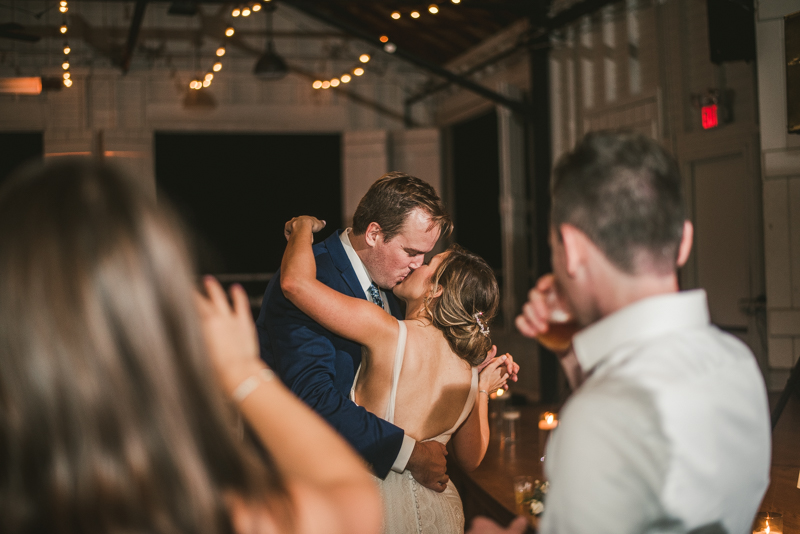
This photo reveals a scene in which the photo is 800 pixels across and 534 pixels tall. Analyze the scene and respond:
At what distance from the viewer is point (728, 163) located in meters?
5.72

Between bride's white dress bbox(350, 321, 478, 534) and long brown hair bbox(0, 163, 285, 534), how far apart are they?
1231 mm

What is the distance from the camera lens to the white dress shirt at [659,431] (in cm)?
87

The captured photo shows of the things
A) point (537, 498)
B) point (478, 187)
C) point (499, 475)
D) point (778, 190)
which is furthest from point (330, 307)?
point (478, 187)

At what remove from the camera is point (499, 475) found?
3211mm

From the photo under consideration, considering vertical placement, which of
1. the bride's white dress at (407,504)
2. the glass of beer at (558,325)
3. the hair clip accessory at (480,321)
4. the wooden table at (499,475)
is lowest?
the wooden table at (499,475)

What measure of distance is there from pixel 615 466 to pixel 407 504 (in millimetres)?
1236

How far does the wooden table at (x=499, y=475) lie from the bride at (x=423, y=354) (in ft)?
1.90

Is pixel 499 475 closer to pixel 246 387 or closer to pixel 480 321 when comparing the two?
pixel 480 321

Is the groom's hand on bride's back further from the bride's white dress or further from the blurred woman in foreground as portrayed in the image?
the blurred woman in foreground

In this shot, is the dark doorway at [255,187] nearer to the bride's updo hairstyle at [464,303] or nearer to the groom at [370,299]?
the groom at [370,299]

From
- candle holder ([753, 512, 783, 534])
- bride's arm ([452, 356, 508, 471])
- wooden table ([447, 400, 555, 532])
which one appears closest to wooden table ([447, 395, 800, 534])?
wooden table ([447, 400, 555, 532])

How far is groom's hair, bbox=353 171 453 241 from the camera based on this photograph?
2.14 meters

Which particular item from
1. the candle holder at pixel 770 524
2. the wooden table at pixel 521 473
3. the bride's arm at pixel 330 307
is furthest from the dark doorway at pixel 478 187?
the bride's arm at pixel 330 307

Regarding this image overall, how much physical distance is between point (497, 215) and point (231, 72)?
4.37 metres
